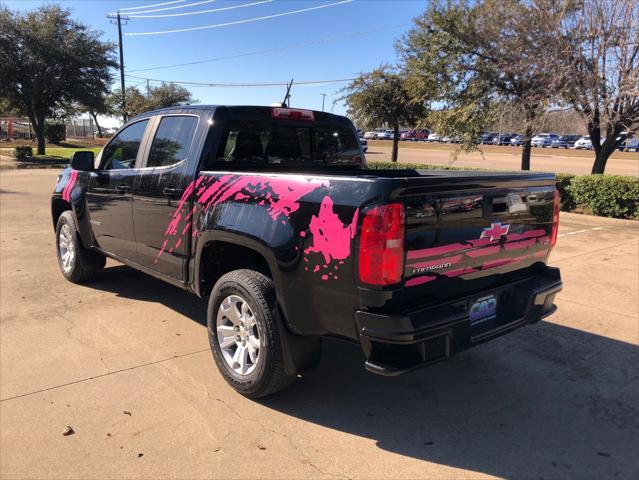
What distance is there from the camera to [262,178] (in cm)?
316

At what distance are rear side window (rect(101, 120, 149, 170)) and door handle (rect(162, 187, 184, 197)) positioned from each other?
85 cm

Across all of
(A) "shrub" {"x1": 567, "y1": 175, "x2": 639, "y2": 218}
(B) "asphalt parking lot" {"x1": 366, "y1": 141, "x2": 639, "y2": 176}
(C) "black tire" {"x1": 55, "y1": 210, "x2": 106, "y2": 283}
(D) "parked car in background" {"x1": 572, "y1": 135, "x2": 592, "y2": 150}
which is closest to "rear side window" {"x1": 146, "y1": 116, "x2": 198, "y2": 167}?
(C) "black tire" {"x1": 55, "y1": 210, "x2": 106, "y2": 283}

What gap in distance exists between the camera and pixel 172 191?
3.93 m

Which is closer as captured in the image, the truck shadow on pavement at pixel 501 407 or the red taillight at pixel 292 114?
the truck shadow on pavement at pixel 501 407

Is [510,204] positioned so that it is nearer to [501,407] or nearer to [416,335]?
[416,335]

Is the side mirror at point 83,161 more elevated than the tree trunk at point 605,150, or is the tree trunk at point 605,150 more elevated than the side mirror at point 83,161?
the tree trunk at point 605,150

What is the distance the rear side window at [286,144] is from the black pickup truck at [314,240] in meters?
0.01

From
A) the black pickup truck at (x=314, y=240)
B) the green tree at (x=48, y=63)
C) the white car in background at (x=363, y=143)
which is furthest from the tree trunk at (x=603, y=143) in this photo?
the green tree at (x=48, y=63)

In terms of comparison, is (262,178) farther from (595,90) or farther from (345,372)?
(595,90)

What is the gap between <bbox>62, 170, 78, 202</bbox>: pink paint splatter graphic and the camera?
554cm

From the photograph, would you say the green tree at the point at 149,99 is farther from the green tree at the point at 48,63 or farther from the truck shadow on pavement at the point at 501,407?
the truck shadow on pavement at the point at 501,407

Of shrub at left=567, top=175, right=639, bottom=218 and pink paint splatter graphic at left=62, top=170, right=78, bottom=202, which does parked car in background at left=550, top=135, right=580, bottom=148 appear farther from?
pink paint splatter graphic at left=62, top=170, right=78, bottom=202

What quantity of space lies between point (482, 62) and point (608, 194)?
225 inches

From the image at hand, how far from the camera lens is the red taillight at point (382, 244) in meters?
2.52
